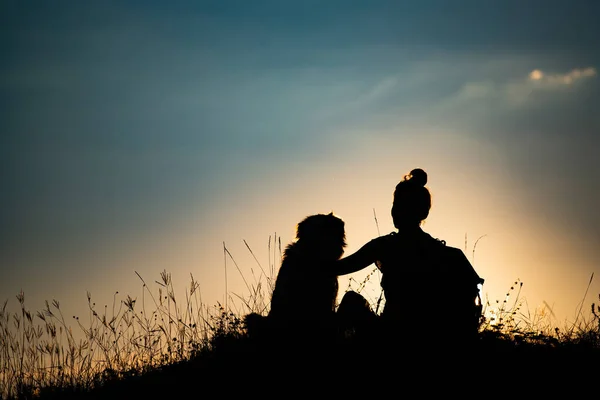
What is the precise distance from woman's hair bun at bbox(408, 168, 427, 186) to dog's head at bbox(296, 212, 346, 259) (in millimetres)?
1082

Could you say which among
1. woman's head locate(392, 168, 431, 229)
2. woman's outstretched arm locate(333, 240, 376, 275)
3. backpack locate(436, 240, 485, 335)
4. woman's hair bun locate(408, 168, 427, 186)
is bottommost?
backpack locate(436, 240, 485, 335)

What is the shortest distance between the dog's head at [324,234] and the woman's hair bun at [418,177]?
1082 mm

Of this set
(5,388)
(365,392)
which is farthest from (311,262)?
(5,388)

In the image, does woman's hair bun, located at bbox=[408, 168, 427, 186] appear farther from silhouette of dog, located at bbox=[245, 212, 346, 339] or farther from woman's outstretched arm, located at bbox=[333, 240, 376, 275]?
silhouette of dog, located at bbox=[245, 212, 346, 339]

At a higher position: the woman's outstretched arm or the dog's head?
the dog's head

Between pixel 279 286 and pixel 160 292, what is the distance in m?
1.38

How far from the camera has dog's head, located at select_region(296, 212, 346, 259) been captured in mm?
5234

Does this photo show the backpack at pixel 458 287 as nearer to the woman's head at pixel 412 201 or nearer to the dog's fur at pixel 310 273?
the woman's head at pixel 412 201

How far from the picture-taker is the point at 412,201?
4441 mm

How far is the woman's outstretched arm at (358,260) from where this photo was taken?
15.6 ft

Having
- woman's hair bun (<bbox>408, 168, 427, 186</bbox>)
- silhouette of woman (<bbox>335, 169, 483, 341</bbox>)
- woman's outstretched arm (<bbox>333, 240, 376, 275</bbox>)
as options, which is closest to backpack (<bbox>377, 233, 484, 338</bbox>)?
silhouette of woman (<bbox>335, 169, 483, 341</bbox>)

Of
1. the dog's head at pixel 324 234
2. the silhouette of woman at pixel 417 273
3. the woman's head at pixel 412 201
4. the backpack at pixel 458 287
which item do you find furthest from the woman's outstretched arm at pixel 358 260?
the backpack at pixel 458 287

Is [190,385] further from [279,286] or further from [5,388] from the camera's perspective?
[5,388]

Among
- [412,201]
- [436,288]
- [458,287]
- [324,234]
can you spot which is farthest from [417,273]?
[324,234]
